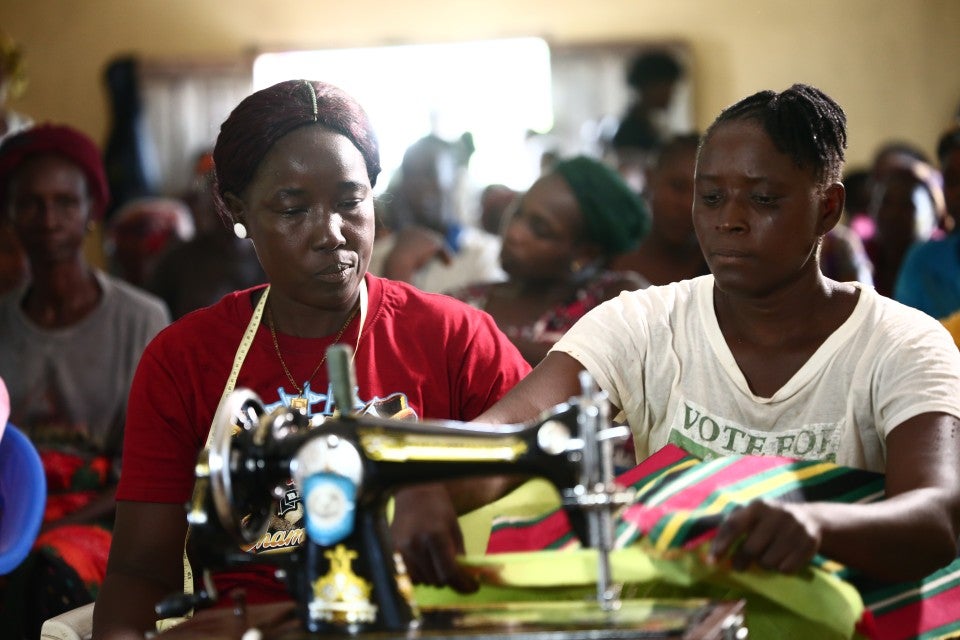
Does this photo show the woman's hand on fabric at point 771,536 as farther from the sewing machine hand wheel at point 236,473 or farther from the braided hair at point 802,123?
the braided hair at point 802,123

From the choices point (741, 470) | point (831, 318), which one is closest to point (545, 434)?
point (741, 470)

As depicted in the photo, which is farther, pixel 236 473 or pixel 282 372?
pixel 282 372

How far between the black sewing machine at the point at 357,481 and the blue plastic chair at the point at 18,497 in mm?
1010

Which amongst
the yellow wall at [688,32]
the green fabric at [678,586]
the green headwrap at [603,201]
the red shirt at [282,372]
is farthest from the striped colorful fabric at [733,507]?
the yellow wall at [688,32]

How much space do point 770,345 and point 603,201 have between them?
2049 millimetres

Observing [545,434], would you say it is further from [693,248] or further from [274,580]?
[693,248]

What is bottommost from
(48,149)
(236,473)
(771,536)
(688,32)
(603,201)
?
(771,536)

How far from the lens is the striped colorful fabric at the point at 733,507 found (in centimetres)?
161

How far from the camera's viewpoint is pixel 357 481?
5.18 ft

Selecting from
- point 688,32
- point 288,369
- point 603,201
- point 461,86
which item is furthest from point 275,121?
point 688,32

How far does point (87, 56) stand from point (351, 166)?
9870 mm

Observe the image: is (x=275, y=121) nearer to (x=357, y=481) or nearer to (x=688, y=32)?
(x=357, y=481)

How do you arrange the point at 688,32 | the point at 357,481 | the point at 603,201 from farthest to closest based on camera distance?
1. the point at 688,32
2. the point at 603,201
3. the point at 357,481

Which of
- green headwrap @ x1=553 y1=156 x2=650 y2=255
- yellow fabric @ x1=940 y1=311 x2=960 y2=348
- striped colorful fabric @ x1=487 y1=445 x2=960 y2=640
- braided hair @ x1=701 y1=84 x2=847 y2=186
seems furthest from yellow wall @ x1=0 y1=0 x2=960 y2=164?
striped colorful fabric @ x1=487 y1=445 x2=960 y2=640
